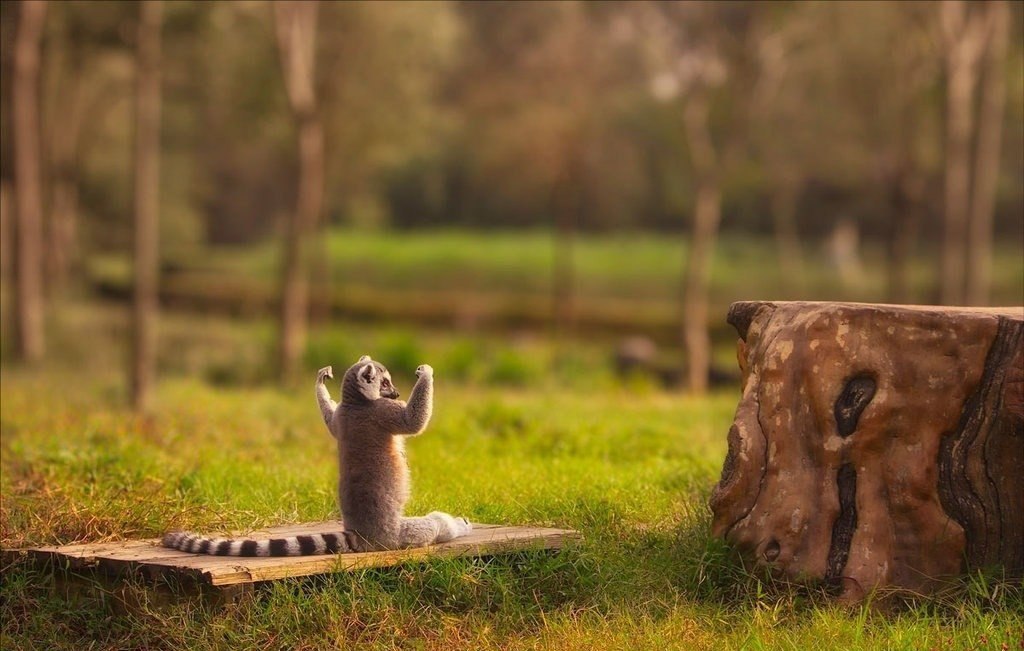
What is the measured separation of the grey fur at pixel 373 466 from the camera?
6758 millimetres

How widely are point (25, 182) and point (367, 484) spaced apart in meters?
18.2

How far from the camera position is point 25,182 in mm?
22875

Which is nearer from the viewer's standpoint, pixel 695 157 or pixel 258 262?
pixel 695 157

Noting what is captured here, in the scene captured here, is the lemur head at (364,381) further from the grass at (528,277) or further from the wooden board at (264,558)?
the grass at (528,277)

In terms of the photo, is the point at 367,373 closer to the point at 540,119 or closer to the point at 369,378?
the point at 369,378

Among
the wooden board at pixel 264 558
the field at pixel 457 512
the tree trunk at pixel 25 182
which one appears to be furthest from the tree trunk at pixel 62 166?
the wooden board at pixel 264 558

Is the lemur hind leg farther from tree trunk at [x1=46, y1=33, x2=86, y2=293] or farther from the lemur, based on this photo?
tree trunk at [x1=46, y1=33, x2=86, y2=293]

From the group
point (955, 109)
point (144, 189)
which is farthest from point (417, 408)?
point (955, 109)

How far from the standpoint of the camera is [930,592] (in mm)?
6977

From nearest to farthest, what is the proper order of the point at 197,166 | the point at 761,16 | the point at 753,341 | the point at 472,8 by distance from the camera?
the point at 753,341, the point at 761,16, the point at 472,8, the point at 197,166

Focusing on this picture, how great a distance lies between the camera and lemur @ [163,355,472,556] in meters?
6.74

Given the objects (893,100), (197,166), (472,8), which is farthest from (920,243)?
(197,166)

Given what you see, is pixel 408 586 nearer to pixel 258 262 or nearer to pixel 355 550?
pixel 355 550

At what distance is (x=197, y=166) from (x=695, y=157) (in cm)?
2648
